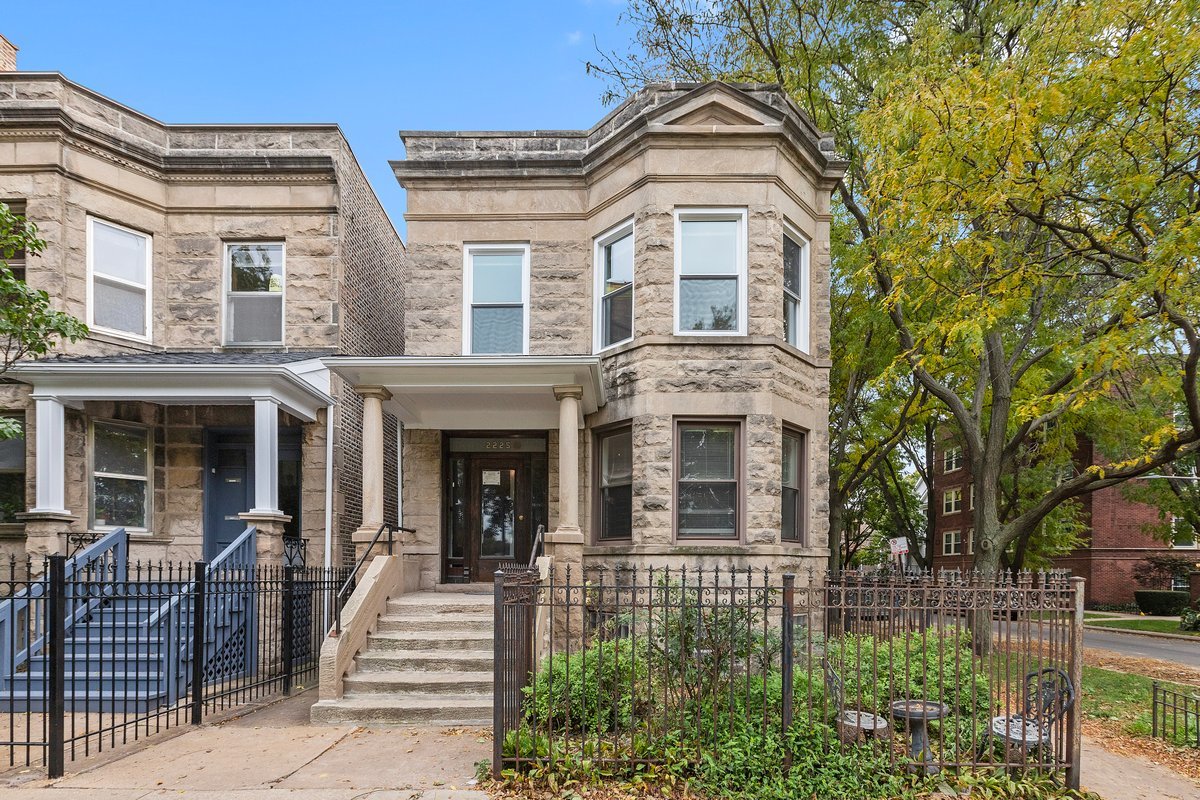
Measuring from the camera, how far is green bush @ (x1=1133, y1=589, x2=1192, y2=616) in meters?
29.6

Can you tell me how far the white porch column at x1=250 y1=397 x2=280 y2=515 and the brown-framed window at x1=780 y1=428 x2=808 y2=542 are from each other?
24.7ft

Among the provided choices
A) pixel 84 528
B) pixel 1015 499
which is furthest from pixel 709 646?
pixel 1015 499

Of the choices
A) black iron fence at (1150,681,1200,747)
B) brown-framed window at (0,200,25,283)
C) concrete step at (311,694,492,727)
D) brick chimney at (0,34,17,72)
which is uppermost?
brick chimney at (0,34,17,72)

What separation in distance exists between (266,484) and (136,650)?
3029 millimetres

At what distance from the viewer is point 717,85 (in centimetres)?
1100

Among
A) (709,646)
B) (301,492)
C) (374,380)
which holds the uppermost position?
(374,380)

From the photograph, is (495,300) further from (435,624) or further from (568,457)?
(435,624)

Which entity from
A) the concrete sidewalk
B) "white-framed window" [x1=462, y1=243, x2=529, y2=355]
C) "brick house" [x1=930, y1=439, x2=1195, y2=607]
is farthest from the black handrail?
"brick house" [x1=930, y1=439, x2=1195, y2=607]

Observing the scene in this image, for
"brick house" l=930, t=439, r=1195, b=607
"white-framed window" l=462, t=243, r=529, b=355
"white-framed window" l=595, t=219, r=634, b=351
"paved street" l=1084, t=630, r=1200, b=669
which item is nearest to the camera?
"white-framed window" l=595, t=219, r=634, b=351

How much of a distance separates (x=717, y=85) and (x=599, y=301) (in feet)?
12.0

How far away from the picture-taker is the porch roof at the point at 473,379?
981 centimetres

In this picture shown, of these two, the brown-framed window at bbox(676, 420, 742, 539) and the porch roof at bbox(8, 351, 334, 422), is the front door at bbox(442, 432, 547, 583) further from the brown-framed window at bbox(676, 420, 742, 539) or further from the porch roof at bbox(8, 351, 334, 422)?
the porch roof at bbox(8, 351, 334, 422)

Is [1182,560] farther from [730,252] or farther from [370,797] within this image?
[370,797]

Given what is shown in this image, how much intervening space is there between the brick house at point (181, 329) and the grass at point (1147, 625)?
82.1 feet
